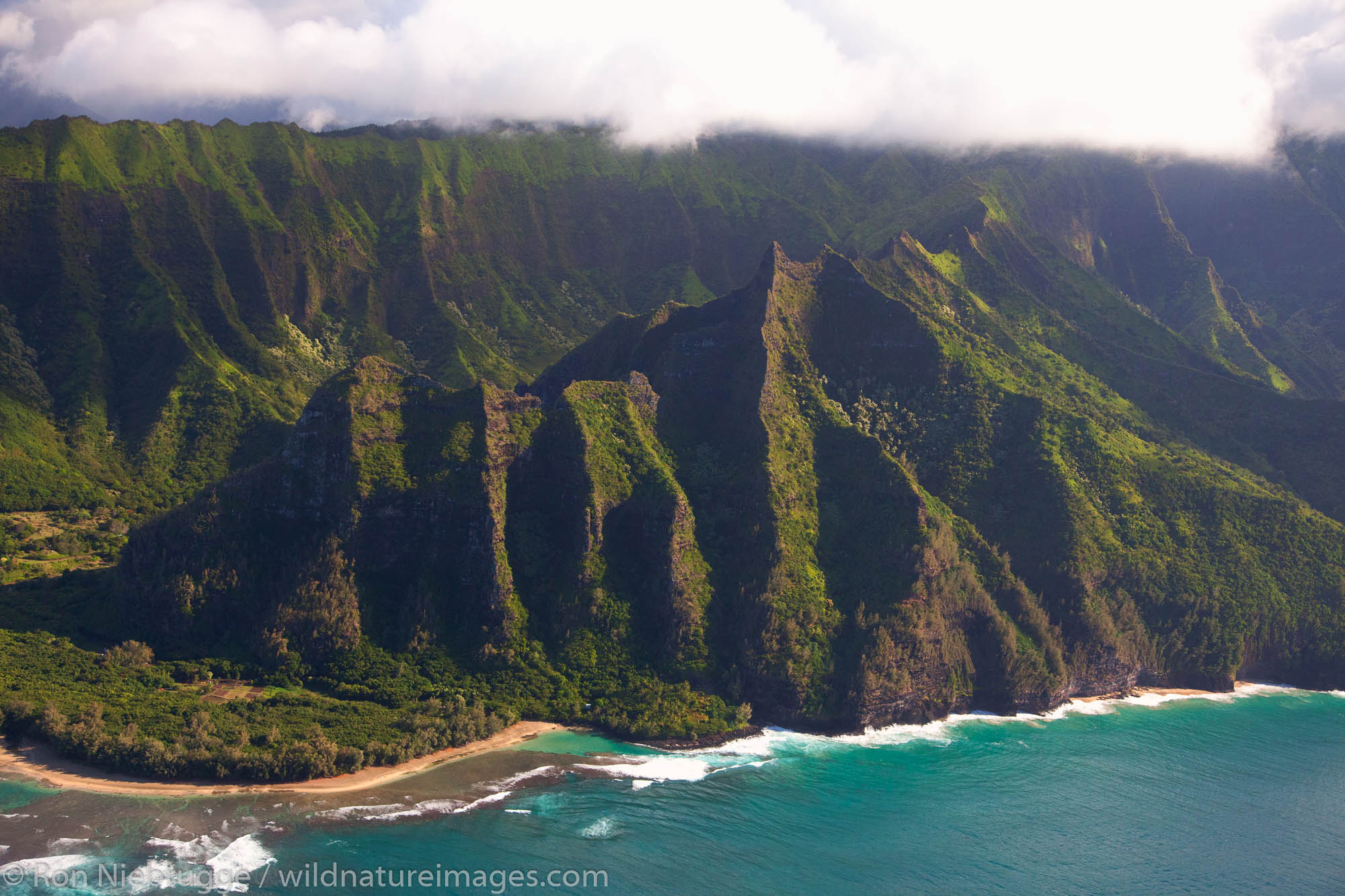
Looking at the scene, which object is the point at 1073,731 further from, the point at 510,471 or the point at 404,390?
the point at 404,390

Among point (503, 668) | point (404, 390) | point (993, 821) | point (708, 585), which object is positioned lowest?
point (993, 821)

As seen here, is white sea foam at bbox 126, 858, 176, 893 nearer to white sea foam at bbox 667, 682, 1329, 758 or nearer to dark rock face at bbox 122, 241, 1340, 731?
dark rock face at bbox 122, 241, 1340, 731

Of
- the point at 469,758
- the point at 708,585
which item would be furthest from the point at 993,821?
the point at 469,758

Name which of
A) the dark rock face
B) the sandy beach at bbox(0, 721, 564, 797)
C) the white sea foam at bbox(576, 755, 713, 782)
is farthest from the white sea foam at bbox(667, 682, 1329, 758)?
the sandy beach at bbox(0, 721, 564, 797)

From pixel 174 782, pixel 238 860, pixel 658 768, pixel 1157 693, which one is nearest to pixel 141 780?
pixel 174 782

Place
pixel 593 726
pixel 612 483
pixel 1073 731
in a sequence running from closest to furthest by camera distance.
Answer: pixel 593 726 → pixel 1073 731 → pixel 612 483

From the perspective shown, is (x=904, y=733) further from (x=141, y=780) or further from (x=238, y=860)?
(x=141, y=780)

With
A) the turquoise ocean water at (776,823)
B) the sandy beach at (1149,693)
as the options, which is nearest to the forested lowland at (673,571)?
the sandy beach at (1149,693)

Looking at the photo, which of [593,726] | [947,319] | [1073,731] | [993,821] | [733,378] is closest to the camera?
[993,821]
